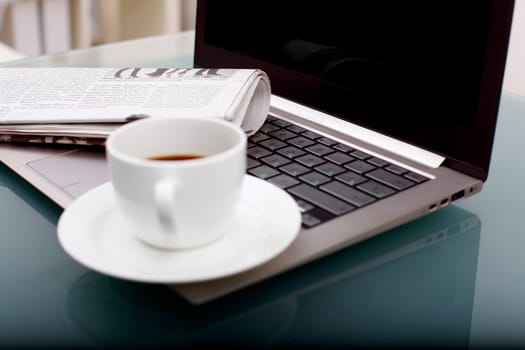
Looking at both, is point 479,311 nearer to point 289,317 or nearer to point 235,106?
point 289,317

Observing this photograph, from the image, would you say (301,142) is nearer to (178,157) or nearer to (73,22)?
(178,157)

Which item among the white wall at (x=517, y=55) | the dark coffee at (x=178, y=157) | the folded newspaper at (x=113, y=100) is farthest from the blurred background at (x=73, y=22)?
the dark coffee at (x=178, y=157)

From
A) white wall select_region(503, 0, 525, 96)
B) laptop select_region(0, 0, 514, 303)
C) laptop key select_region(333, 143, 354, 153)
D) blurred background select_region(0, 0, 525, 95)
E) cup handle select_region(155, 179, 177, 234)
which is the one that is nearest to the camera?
cup handle select_region(155, 179, 177, 234)

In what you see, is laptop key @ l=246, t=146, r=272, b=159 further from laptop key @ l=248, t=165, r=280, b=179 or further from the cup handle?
the cup handle

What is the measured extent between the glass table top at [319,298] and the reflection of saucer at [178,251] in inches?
1.3

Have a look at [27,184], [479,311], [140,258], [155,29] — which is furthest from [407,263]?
[155,29]

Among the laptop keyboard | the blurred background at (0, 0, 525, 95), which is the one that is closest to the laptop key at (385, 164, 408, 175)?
the laptop keyboard

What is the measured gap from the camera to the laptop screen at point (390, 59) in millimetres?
525

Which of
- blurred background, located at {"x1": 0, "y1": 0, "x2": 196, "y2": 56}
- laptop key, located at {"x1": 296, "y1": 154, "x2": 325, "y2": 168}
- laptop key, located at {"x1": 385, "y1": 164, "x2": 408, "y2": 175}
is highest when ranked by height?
laptop key, located at {"x1": 385, "y1": 164, "x2": 408, "y2": 175}

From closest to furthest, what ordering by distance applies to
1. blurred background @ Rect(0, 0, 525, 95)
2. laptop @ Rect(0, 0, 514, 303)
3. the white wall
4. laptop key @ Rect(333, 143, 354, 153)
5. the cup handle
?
1. the cup handle
2. laptop @ Rect(0, 0, 514, 303)
3. laptop key @ Rect(333, 143, 354, 153)
4. the white wall
5. blurred background @ Rect(0, 0, 525, 95)

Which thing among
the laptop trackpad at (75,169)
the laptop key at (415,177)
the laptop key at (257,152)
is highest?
the laptop key at (415,177)

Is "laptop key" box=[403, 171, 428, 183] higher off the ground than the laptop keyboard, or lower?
higher

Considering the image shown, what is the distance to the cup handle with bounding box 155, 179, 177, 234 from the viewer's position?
39 centimetres

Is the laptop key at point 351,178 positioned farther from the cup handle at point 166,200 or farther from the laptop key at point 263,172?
the cup handle at point 166,200
